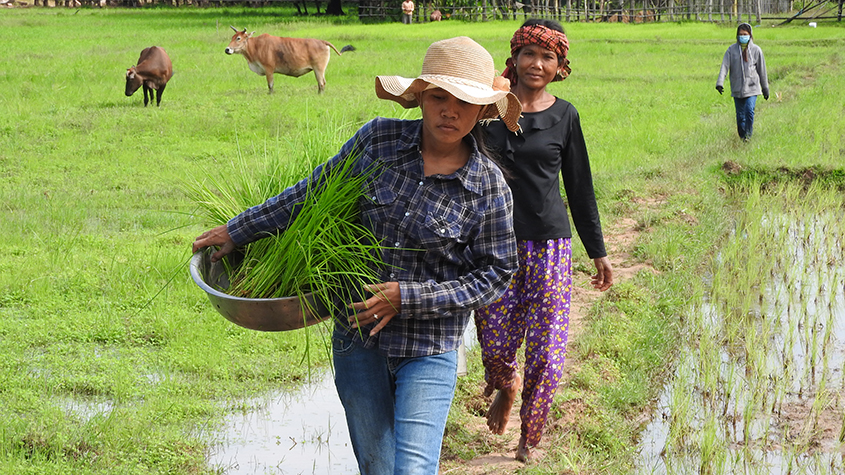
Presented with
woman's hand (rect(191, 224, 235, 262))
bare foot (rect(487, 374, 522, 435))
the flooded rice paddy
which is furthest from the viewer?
the flooded rice paddy

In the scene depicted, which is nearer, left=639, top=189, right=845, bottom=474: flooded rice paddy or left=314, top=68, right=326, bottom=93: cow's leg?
left=639, top=189, right=845, bottom=474: flooded rice paddy

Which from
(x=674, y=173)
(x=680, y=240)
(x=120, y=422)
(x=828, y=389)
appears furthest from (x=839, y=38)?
(x=120, y=422)

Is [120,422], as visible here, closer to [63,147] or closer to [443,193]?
[443,193]

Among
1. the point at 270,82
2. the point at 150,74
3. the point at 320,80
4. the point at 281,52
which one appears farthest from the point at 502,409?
the point at 281,52

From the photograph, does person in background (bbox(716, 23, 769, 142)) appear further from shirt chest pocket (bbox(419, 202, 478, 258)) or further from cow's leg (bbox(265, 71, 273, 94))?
shirt chest pocket (bbox(419, 202, 478, 258))

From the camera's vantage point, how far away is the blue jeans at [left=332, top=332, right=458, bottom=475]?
229 centimetres

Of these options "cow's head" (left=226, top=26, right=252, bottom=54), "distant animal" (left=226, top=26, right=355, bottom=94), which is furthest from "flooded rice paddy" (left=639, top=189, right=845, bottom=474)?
"cow's head" (left=226, top=26, right=252, bottom=54)

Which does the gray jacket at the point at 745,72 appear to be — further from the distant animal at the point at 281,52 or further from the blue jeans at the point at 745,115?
the distant animal at the point at 281,52

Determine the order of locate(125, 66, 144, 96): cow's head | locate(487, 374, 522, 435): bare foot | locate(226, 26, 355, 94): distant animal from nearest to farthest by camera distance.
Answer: locate(487, 374, 522, 435): bare foot < locate(125, 66, 144, 96): cow's head < locate(226, 26, 355, 94): distant animal

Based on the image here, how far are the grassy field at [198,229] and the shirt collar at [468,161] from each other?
1.95 ft

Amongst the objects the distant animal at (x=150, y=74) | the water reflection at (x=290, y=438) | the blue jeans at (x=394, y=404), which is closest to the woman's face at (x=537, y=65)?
the blue jeans at (x=394, y=404)

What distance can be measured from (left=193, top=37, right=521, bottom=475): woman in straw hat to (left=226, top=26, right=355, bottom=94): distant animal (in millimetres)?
12982

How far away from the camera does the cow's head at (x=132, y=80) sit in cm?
1271

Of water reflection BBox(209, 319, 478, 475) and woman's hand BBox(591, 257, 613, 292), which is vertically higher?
woman's hand BBox(591, 257, 613, 292)
